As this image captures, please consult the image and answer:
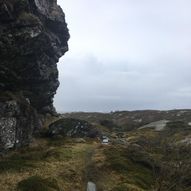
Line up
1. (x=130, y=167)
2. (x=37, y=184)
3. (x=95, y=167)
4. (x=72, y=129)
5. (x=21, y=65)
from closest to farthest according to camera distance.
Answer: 1. (x=37, y=184)
2. (x=95, y=167)
3. (x=130, y=167)
4. (x=21, y=65)
5. (x=72, y=129)

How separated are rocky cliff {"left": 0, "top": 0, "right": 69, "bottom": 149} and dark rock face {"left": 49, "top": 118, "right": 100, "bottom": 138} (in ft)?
14.7

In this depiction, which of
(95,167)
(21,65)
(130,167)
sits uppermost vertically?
(21,65)

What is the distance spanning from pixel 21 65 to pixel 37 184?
37513mm

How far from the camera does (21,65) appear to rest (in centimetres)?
8700

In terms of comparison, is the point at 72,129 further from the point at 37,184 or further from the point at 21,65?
the point at 37,184

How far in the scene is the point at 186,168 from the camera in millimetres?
47031

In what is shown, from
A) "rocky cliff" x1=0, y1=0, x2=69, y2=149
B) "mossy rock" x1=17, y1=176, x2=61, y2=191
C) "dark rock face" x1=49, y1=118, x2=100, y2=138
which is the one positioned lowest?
"mossy rock" x1=17, y1=176, x2=61, y2=191

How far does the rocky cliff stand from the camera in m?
76.1

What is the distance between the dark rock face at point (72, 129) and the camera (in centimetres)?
10175

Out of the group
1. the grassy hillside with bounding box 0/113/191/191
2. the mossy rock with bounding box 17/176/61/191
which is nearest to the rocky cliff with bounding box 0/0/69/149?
the grassy hillside with bounding box 0/113/191/191

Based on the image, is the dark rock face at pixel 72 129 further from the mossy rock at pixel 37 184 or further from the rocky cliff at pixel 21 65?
the mossy rock at pixel 37 184

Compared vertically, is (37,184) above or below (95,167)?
below

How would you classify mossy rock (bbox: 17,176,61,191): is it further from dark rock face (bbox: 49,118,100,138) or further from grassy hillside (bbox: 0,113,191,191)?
dark rock face (bbox: 49,118,100,138)

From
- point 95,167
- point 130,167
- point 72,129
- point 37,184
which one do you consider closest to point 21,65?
point 72,129
